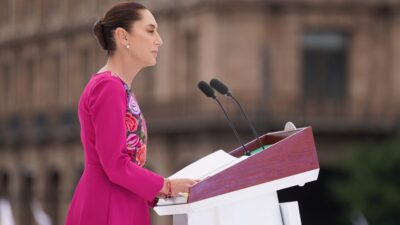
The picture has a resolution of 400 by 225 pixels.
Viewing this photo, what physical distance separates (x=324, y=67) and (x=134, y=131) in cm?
4304

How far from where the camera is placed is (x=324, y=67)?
162ft

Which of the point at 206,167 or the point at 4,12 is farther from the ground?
the point at 4,12

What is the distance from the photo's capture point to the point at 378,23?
5041 centimetres

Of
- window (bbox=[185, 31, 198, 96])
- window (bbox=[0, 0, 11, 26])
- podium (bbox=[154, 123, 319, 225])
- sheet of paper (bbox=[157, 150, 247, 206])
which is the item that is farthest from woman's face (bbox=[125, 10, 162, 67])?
window (bbox=[0, 0, 11, 26])

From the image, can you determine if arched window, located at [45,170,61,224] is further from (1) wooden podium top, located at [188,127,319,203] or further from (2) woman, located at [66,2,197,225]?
(1) wooden podium top, located at [188,127,319,203]

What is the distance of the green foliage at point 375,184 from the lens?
4191 centimetres

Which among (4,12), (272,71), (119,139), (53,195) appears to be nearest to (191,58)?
(272,71)

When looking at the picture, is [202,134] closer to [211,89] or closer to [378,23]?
[378,23]

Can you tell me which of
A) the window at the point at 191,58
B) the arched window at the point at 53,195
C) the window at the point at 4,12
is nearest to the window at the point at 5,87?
the window at the point at 4,12

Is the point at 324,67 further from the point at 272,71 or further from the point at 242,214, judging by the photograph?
the point at 242,214

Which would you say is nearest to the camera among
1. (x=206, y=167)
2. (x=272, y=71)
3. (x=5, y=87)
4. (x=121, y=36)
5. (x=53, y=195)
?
(x=206, y=167)

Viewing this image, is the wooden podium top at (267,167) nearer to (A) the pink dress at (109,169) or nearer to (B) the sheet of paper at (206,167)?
(B) the sheet of paper at (206,167)

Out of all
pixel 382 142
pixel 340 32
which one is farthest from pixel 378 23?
pixel 382 142

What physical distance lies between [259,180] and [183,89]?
148 feet
